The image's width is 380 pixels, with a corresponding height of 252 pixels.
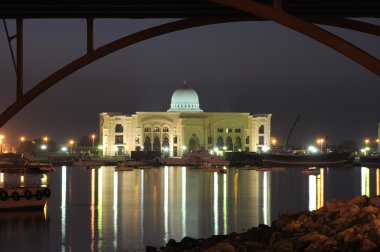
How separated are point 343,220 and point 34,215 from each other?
21929mm

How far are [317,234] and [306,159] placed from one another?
419 ft

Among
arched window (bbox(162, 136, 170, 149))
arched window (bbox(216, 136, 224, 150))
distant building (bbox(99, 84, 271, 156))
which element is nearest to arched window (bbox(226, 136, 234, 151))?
distant building (bbox(99, 84, 271, 156))

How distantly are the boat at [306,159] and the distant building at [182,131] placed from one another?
30938 millimetres

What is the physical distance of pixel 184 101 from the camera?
184 metres

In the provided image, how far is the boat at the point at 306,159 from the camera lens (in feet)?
484

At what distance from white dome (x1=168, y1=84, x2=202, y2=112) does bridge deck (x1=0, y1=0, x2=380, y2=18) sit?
15598 centimetres

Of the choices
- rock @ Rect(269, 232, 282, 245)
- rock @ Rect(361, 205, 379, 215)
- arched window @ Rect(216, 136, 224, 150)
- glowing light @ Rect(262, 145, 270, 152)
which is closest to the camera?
rock @ Rect(269, 232, 282, 245)

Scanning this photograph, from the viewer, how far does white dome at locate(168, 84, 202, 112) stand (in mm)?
183375

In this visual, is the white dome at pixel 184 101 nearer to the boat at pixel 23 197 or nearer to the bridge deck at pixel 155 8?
the boat at pixel 23 197

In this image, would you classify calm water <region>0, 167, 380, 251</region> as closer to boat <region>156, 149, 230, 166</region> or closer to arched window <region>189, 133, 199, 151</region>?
boat <region>156, 149, 230, 166</region>

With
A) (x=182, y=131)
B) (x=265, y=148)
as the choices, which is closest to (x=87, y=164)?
(x=182, y=131)

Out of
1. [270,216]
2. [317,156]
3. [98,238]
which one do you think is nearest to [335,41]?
[98,238]

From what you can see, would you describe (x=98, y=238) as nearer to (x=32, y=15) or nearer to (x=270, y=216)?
(x=32, y=15)

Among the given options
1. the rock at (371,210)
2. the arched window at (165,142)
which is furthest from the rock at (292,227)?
the arched window at (165,142)
